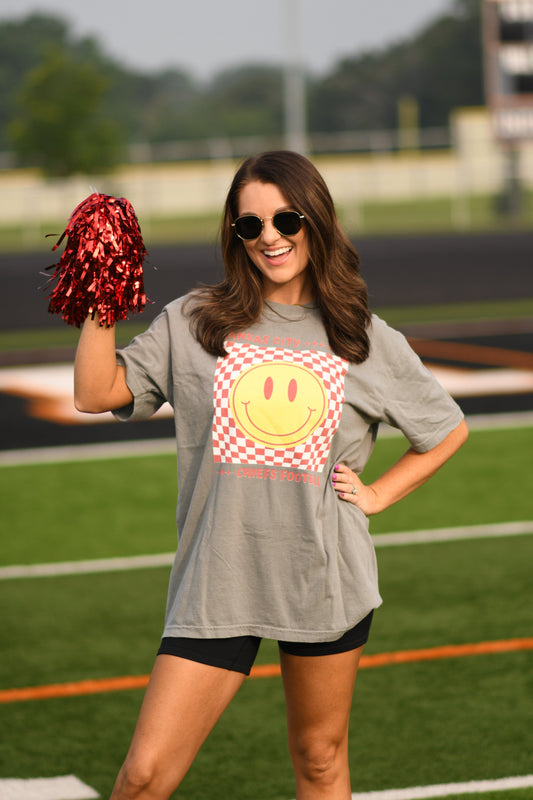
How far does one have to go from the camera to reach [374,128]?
235 feet

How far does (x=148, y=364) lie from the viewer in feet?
9.39

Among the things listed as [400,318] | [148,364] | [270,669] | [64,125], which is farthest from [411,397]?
[64,125]

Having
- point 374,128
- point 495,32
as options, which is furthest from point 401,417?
point 374,128

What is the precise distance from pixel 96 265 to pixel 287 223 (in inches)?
16.3

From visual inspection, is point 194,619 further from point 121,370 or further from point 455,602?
point 455,602

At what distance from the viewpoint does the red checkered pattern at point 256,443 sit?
109 inches

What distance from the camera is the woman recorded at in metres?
2.77

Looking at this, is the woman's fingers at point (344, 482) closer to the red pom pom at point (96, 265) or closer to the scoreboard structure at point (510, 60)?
the red pom pom at point (96, 265)

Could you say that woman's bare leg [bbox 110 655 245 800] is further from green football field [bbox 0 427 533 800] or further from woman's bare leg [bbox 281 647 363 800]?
green football field [bbox 0 427 533 800]

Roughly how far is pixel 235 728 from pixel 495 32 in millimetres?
22893

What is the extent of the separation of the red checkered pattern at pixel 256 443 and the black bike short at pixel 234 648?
362 mm

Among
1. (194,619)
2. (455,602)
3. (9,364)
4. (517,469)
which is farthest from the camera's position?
(9,364)

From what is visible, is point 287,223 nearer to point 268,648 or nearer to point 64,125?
point 268,648

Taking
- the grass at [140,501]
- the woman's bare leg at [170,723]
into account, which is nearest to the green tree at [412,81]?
the grass at [140,501]
